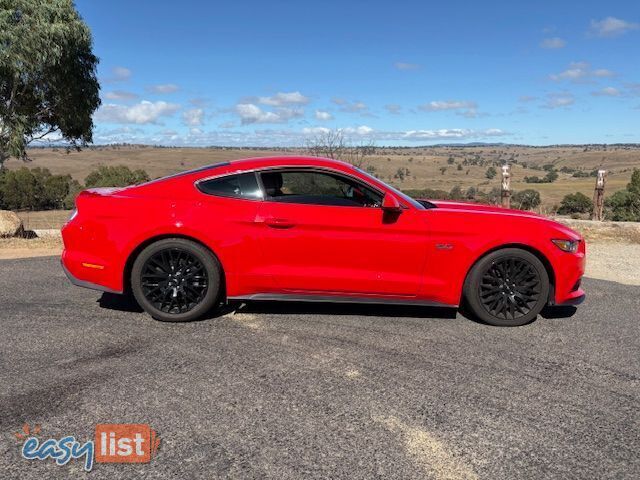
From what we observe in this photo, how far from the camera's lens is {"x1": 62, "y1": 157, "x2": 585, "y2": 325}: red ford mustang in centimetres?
459

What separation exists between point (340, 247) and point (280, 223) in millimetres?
592

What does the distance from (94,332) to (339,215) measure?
2.41 metres

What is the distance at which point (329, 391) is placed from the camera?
3.30 metres

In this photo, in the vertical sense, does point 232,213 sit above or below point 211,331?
above

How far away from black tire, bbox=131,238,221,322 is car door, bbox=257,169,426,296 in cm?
56

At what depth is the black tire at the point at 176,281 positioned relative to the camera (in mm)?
4617

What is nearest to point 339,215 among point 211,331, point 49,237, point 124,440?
point 211,331

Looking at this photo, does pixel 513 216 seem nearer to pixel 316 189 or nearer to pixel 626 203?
pixel 316 189

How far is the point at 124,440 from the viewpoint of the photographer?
2689 mm

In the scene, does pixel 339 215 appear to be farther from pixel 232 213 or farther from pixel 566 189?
pixel 566 189

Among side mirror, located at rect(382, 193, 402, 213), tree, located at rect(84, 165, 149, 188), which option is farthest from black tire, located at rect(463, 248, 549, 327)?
tree, located at rect(84, 165, 149, 188)

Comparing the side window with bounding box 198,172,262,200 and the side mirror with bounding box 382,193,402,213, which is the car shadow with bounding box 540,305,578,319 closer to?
the side mirror with bounding box 382,193,402,213

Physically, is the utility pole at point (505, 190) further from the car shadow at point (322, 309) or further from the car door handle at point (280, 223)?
the car door handle at point (280, 223)

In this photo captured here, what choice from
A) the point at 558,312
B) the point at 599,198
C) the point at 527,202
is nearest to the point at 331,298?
the point at 558,312
